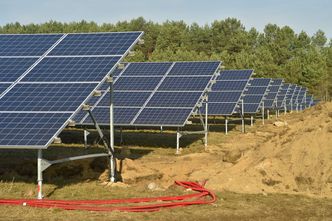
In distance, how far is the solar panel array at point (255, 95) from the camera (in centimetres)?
3906

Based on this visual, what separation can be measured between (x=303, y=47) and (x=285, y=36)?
17.5ft

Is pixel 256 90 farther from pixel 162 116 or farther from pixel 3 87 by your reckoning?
pixel 3 87

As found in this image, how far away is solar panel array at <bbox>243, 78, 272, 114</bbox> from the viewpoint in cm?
3906

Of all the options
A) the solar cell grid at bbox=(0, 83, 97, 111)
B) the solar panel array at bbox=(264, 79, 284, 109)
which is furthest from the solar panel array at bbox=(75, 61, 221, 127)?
the solar panel array at bbox=(264, 79, 284, 109)

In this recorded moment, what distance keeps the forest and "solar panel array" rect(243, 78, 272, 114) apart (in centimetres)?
3176

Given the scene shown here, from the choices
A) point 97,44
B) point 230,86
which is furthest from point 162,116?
point 230,86

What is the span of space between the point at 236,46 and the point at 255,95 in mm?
53922

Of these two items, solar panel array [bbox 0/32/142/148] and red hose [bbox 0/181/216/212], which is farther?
solar panel array [bbox 0/32/142/148]

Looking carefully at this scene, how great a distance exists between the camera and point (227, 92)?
3497 cm

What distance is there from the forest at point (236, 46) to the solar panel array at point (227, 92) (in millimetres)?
38911

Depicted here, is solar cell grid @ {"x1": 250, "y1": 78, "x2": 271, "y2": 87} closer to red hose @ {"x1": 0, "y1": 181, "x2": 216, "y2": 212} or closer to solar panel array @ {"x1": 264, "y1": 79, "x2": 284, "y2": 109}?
solar panel array @ {"x1": 264, "y1": 79, "x2": 284, "y2": 109}

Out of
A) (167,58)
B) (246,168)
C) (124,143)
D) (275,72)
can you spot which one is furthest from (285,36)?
(246,168)

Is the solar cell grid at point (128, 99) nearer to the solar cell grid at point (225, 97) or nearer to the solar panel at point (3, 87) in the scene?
the solar cell grid at point (225, 97)

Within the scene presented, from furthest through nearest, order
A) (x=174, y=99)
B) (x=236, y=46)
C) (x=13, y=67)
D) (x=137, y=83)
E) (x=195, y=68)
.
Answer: (x=236, y=46) < (x=195, y=68) < (x=137, y=83) < (x=174, y=99) < (x=13, y=67)
